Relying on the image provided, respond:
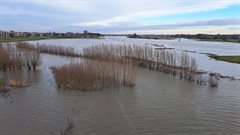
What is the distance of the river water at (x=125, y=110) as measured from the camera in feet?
44.5

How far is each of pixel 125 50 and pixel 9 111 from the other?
2463 cm

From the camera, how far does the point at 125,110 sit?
16.5m

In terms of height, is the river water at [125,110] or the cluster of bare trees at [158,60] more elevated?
the cluster of bare trees at [158,60]

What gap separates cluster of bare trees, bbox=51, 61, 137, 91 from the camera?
71.1 ft

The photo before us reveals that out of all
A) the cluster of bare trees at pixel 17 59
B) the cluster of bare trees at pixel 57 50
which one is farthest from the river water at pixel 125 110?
the cluster of bare trees at pixel 57 50

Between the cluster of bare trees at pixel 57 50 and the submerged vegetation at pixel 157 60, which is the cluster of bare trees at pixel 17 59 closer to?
the submerged vegetation at pixel 157 60

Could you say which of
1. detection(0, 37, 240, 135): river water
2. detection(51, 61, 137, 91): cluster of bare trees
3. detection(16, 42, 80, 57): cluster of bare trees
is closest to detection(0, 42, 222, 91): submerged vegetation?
detection(51, 61, 137, 91): cluster of bare trees

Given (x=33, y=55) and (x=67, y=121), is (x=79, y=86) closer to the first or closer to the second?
(x=67, y=121)

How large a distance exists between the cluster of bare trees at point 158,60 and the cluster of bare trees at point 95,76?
2.30m

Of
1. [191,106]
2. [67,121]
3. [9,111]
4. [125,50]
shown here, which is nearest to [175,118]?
[191,106]

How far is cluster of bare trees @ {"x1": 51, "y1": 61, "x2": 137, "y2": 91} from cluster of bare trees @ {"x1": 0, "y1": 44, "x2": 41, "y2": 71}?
10270mm

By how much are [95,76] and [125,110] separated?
247 inches

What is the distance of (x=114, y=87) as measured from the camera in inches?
873

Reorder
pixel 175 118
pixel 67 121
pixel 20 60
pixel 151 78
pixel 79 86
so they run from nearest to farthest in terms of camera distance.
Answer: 1. pixel 67 121
2. pixel 175 118
3. pixel 79 86
4. pixel 151 78
5. pixel 20 60
